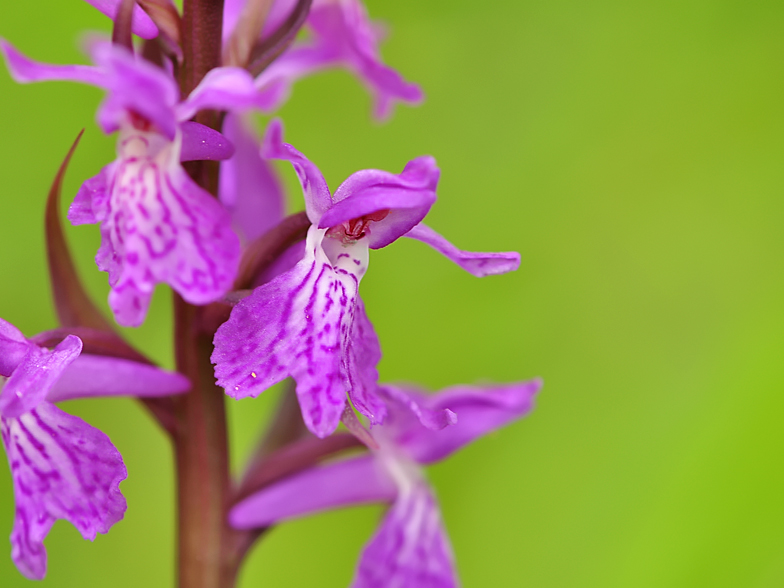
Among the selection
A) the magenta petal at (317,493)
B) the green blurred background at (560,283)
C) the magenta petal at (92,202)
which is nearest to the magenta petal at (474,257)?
the magenta petal at (92,202)

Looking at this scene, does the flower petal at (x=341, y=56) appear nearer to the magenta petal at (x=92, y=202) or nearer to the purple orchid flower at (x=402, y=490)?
the magenta petal at (x=92, y=202)

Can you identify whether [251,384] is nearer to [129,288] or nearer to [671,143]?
[129,288]

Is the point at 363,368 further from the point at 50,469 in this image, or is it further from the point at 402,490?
the point at 402,490

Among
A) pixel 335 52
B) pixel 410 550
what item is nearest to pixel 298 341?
pixel 410 550

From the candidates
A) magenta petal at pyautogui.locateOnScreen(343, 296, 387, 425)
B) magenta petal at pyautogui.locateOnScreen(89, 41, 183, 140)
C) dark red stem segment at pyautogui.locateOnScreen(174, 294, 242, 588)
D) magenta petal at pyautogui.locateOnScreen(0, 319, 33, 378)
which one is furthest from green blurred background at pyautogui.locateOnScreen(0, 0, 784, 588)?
magenta petal at pyautogui.locateOnScreen(89, 41, 183, 140)

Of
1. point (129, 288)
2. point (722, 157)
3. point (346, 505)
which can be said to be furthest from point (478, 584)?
point (129, 288)

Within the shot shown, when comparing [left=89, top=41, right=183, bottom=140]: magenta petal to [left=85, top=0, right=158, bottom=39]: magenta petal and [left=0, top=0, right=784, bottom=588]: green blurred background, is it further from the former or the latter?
[left=0, top=0, right=784, bottom=588]: green blurred background
